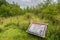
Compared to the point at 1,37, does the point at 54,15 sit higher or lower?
higher

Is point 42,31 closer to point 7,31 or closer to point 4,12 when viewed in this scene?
point 7,31

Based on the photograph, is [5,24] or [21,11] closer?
[5,24]

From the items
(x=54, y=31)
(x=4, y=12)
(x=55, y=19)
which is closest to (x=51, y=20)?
(x=55, y=19)

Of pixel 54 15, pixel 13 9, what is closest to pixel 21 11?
pixel 13 9

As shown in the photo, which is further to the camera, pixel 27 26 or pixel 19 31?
pixel 27 26

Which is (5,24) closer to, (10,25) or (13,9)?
(10,25)

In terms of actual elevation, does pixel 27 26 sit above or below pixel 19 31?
above

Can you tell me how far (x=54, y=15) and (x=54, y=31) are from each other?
7.59 feet

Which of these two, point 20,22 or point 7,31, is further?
point 20,22

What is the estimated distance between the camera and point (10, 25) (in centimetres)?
1230

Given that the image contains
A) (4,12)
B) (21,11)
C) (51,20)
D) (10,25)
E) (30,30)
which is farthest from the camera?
(21,11)

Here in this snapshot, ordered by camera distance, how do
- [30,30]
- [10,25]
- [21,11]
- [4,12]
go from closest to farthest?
[30,30], [10,25], [4,12], [21,11]

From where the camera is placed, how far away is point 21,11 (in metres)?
19.5

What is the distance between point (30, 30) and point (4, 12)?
25.8 feet
